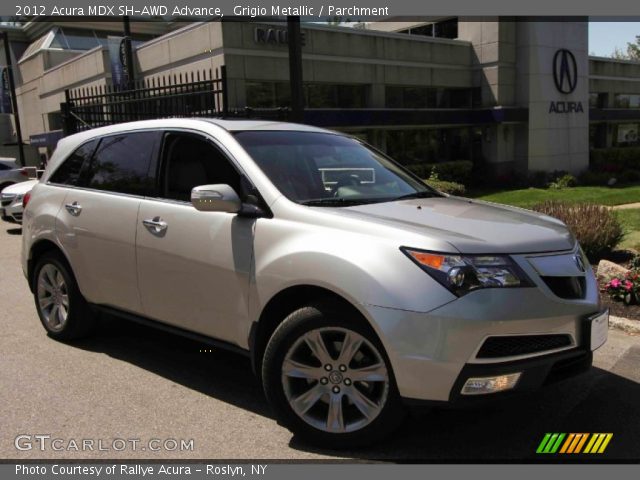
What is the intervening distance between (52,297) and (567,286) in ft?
13.7

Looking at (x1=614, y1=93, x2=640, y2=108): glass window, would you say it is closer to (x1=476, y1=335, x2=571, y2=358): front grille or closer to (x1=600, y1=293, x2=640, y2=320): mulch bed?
(x1=600, y1=293, x2=640, y2=320): mulch bed

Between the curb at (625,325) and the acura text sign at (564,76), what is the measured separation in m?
22.1

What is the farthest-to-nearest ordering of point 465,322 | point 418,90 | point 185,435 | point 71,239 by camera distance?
point 418,90, point 71,239, point 185,435, point 465,322

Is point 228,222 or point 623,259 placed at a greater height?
point 228,222

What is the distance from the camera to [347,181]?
405 cm

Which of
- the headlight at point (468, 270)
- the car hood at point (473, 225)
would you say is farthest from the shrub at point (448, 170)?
the headlight at point (468, 270)

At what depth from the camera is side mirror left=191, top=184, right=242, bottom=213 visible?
140 inches

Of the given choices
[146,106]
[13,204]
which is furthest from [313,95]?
[13,204]

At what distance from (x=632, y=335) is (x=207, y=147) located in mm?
3904

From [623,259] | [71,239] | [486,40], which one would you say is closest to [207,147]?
[71,239]

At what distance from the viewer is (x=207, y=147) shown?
13.5 feet

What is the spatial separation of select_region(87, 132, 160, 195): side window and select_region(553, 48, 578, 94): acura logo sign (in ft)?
79.7

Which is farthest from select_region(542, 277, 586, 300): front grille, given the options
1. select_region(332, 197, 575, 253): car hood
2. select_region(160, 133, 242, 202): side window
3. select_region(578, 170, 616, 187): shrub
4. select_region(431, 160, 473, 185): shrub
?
select_region(578, 170, 616, 187): shrub

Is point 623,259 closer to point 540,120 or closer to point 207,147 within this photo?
point 207,147
